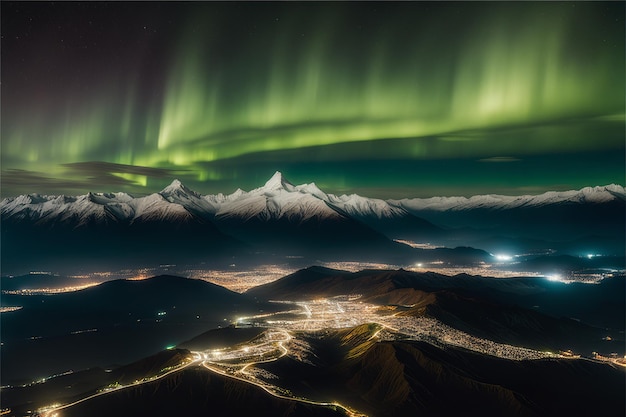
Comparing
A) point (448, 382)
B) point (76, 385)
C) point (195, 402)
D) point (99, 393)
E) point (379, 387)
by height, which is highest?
point (448, 382)

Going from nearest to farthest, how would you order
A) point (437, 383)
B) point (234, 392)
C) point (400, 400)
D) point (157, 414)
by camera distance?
point (157, 414)
point (234, 392)
point (400, 400)
point (437, 383)

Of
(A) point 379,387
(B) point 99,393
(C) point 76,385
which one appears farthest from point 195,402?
(C) point 76,385

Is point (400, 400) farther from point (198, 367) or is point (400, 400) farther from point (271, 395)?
point (198, 367)

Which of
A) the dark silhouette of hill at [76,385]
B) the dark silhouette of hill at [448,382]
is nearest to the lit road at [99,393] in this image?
the dark silhouette of hill at [76,385]

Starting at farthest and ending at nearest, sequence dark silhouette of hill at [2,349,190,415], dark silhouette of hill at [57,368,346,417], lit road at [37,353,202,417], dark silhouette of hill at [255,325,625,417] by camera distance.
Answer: dark silhouette of hill at [2,349,190,415], dark silhouette of hill at [255,325,625,417], lit road at [37,353,202,417], dark silhouette of hill at [57,368,346,417]

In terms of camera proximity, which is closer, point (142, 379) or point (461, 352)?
point (142, 379)

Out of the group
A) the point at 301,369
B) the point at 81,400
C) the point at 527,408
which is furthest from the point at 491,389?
the point at 81,400

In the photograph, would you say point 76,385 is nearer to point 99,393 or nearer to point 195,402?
point 99,393

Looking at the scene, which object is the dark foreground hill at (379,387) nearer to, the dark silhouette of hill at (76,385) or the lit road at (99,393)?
the dark silhouette of hill at (76,385)

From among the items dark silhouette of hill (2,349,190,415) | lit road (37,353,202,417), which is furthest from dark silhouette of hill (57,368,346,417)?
dark silhouette of hill (2,349,190,415)

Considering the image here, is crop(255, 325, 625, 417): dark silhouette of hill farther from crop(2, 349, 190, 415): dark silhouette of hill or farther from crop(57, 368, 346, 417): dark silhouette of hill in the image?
crop(2, 349, 190, 415): dark silhouette of hill

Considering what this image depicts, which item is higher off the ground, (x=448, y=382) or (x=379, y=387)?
(x=448, y=382)
